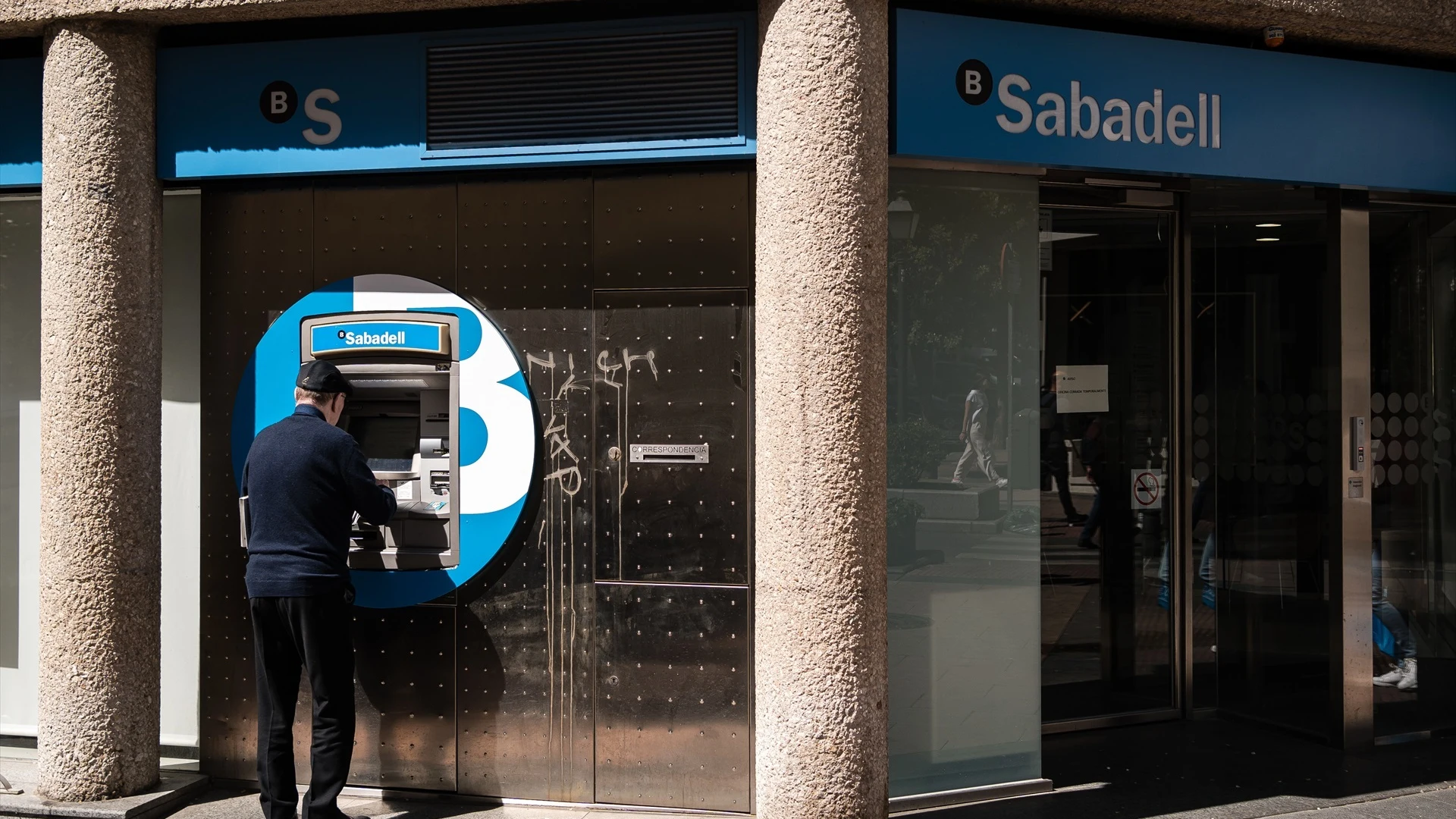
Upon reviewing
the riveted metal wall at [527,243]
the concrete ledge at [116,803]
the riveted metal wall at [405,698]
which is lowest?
the concrete ledge at [116,803]

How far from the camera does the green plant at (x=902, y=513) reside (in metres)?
4.78

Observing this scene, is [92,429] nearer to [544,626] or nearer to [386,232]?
[386,232]

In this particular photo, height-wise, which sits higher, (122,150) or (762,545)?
(122,150)

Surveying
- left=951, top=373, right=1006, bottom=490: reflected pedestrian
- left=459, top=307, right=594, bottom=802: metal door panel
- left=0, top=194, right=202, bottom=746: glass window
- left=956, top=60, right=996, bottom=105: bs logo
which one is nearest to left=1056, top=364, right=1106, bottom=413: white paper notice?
left=951, top=373, right=1006, bottom=490: reflected pedestrian

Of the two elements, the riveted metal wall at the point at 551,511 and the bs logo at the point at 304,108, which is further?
the bs logo at the point at 304,108

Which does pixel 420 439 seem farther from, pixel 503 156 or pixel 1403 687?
pixel 1403 687

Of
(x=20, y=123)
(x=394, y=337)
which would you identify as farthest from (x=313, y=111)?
(x=20, y=123)

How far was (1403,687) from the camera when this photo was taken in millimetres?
5910

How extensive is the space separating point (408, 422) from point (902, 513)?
2.08 metres

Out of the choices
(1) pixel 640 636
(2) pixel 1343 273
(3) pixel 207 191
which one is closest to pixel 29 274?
(3) pixel 207 191

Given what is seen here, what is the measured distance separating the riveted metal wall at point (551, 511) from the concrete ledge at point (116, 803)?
0.67 ft

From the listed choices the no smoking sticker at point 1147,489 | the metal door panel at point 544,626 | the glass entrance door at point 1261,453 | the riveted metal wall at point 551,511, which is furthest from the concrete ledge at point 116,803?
the glass entrance door at point 1261,453

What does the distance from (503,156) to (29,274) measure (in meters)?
2.72

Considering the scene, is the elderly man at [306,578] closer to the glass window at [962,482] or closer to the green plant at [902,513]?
the green plant at [902,513]
